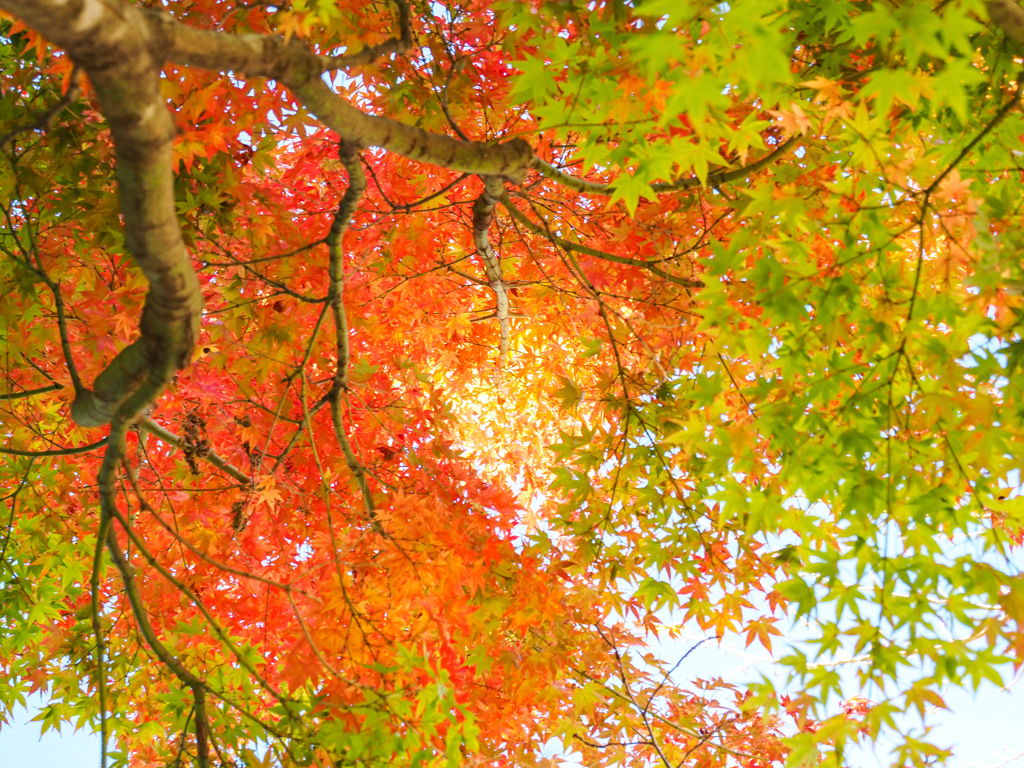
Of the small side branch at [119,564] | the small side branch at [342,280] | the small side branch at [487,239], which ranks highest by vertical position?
the small side branch at [487,239]

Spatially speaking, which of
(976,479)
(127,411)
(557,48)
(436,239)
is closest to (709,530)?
(976,479)

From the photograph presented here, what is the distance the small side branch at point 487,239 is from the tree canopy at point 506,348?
0.03m

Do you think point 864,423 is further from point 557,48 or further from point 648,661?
point 648,661

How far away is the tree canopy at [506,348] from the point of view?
133 centimetres

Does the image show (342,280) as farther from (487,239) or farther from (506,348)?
(506,348)

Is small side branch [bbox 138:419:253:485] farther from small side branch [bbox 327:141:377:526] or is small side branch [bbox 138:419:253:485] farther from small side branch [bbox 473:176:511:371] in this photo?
small side branch [bbox 473:176:511:371]

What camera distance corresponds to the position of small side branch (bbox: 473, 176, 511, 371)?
2383mm

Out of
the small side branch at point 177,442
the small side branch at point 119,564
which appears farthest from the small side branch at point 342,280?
the small side branch at point 119,564

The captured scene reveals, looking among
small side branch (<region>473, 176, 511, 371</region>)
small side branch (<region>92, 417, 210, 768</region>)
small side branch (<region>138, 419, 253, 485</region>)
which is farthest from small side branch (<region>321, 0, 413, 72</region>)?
small side branch (<region>138, 419, 253, 485</region>)

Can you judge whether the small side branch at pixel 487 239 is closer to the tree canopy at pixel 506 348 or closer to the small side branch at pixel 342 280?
the tree canopy at pixel 506 348

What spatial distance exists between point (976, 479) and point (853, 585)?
0.34m

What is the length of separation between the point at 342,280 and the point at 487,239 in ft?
3.30

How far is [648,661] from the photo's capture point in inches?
115

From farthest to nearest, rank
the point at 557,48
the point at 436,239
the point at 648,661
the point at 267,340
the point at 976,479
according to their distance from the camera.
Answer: the point at 436,239, the point at 648,661, the point at 267,340, the point at 557,48, the point at 976,479
